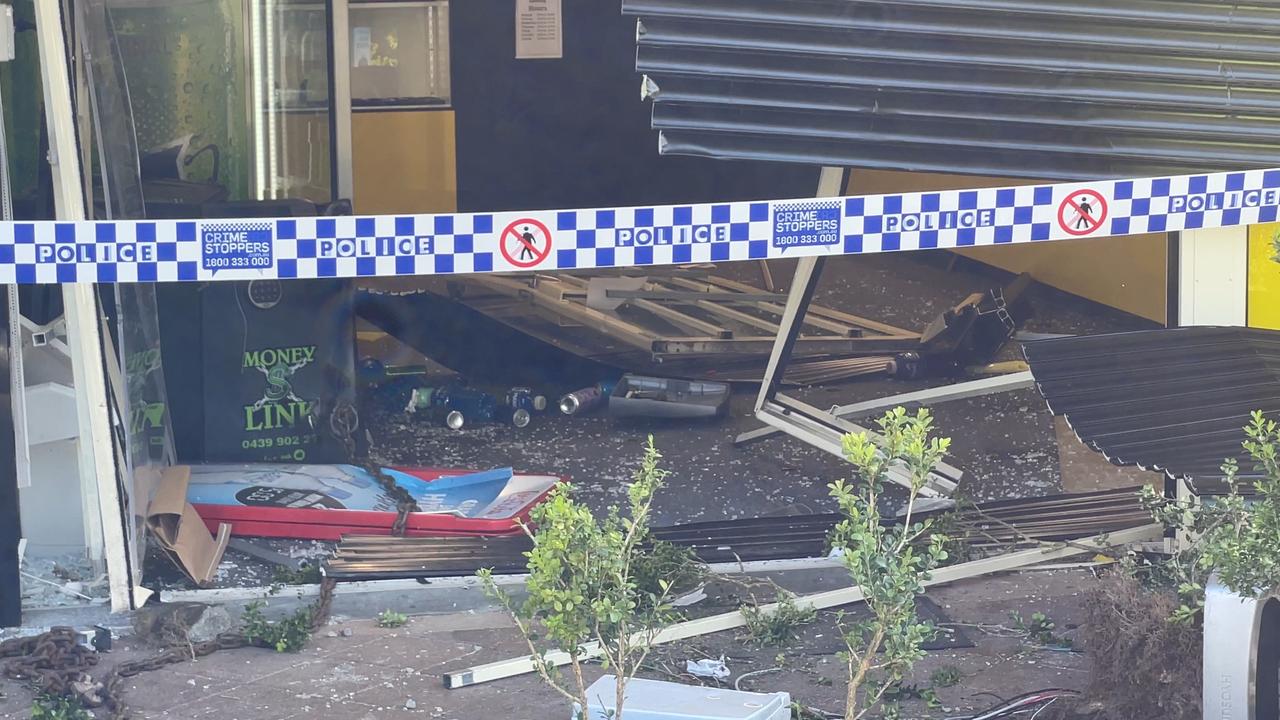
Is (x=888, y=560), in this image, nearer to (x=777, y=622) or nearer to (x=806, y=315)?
(x=777, y=622)

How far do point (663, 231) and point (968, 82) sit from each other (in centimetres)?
121

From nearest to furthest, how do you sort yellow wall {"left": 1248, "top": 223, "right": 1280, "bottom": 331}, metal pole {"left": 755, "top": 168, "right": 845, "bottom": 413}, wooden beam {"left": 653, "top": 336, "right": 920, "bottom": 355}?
yellow wall {"left": 1248, "top": 223, "right": 1280, "bottom": 331} < metal pole {"left": 755, "top": 168, "right": 845, "bottom": 413} < wooden beam {"left": 653, "top": 336, "right": 920, "bottom": 355}

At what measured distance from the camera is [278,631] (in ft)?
17.4

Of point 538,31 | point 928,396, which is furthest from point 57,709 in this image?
point 538,31

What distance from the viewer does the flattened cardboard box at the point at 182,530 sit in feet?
18.8

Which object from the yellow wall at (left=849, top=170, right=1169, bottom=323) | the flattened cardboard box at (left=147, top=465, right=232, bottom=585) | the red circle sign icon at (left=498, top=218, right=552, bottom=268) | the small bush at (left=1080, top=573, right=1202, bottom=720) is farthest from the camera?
the yellow wall at (left=849, top=170, right=1169, bottom=323)

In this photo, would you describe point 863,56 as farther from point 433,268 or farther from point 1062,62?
point 433,268

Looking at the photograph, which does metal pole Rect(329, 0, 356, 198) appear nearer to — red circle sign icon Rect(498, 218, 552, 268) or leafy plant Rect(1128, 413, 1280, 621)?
red circle sign icon Rect(498, 218, 552, 268)

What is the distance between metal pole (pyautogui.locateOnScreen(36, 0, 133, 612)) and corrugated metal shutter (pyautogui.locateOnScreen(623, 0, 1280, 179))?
198cm

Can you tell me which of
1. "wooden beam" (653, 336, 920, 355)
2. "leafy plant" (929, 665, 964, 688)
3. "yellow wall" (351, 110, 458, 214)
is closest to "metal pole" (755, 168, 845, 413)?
"leafy plant" (929, 665, 964, 688)

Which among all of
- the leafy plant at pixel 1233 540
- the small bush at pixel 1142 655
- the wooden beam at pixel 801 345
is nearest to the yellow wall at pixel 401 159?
the wooden beam at pixel 801 345

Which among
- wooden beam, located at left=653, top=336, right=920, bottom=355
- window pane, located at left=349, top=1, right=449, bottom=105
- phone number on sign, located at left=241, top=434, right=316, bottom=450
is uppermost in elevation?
window pane, located at left=349, top=1, right=449, bottom=105

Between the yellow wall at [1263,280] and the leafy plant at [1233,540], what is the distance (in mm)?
978

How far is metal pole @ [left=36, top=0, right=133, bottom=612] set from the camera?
5012 mm
